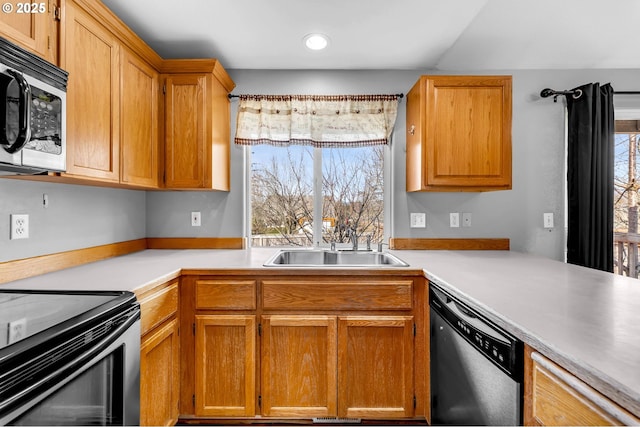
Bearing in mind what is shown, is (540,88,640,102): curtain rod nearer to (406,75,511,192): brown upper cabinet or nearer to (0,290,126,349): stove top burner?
(406,75,511,192): brown upper cabinet

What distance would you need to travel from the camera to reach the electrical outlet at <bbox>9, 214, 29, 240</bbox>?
1.43m

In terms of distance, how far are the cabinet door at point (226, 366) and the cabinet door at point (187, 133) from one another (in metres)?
0.90

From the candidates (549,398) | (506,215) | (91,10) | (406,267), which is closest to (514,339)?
(549,398)

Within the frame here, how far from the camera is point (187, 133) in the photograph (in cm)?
212

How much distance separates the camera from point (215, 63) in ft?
6.89

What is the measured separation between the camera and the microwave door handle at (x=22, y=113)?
100cm

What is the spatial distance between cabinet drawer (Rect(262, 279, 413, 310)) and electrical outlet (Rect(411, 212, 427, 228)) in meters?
0.83

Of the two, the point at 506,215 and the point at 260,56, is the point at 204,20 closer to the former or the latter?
the point at 260,56

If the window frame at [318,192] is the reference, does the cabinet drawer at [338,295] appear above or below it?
below

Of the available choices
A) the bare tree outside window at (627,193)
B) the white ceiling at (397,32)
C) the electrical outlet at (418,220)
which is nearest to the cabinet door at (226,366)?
the electrical outlet at (418,220)

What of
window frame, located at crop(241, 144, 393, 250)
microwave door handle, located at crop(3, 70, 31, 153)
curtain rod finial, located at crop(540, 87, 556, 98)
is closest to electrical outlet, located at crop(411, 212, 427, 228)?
window frame, located at crop(241, 144, 393, 250)

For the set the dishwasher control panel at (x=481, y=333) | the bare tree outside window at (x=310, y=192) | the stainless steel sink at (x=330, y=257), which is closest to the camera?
the dishwasher control panel at (x=481, y=333)

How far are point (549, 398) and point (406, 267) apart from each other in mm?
957

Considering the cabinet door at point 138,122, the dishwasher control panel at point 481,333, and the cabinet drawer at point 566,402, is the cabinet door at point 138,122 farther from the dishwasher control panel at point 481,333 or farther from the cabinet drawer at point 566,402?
the cabinet drawer at point 566,402
